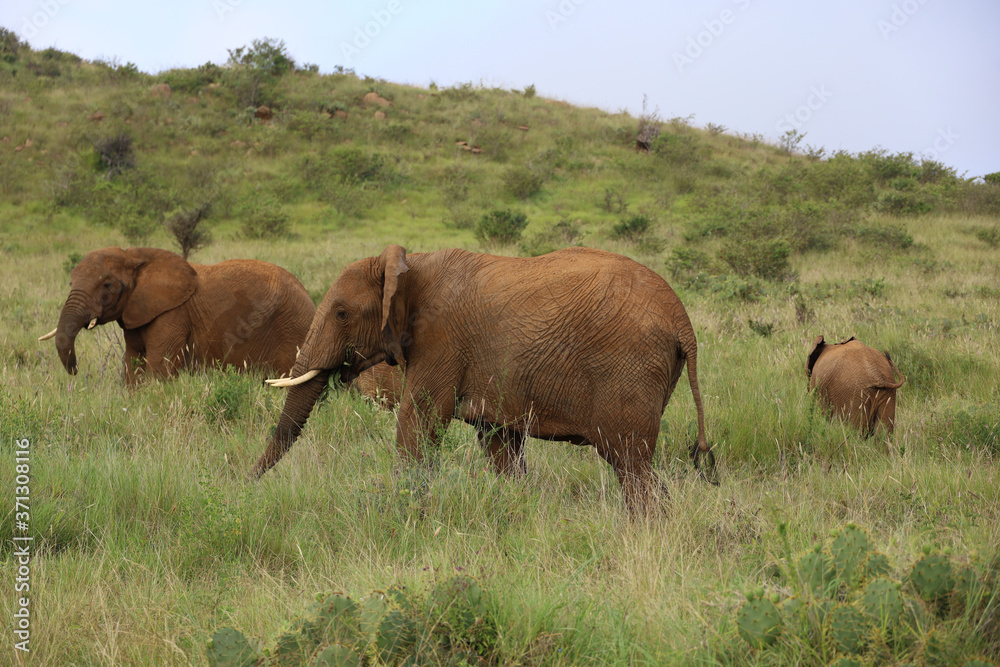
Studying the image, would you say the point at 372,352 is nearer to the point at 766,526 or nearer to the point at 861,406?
the point at 766,526

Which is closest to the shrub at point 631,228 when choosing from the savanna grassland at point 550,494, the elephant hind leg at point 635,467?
the savanna grassland at point 550,494

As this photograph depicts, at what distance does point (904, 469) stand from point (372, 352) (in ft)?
10.2

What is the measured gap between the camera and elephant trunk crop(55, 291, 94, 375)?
21.4ft

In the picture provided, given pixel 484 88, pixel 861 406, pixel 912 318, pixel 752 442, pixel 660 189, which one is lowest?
pixel 752 442

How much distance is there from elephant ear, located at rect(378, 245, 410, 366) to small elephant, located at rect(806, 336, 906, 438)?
3265 mm

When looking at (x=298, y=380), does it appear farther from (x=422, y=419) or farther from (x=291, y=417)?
(x=422, y=419)

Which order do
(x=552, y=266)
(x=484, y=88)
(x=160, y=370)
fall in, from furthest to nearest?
(x=484, y=88), (x=160, y=370), (x=552, y=266)

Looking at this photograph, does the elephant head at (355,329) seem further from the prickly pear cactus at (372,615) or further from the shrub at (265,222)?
the shrub at (265,222)

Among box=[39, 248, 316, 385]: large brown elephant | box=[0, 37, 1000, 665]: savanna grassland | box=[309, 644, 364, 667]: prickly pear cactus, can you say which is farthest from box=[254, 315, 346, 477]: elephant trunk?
box=[39, 248, 316, 385]: large brown elephant

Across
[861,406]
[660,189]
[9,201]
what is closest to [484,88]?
[660,189]

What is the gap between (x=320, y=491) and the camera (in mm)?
3838

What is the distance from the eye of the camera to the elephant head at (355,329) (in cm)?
405

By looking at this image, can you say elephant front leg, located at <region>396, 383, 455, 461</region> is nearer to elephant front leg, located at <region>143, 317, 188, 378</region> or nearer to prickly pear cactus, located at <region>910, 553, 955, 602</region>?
prickly pear cactus, located at <region>910, 553, 955, 602</region>

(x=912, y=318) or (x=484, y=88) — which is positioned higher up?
(x=484, y=88)
